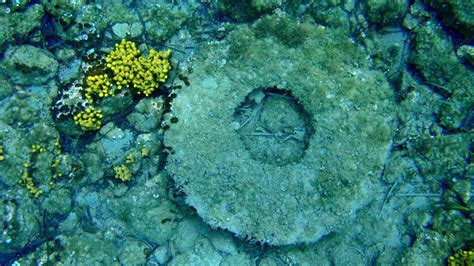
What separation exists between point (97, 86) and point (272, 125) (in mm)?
3022

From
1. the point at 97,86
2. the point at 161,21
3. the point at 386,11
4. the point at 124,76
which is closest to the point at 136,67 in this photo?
the point at 124,76

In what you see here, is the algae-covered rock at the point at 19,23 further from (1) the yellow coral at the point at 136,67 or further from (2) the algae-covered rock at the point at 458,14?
(2) the algae-covered rock at the point at 458,14

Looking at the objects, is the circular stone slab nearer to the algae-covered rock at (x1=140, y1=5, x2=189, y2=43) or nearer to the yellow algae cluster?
the yellow algae cluster

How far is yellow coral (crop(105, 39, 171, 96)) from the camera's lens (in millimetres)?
5691

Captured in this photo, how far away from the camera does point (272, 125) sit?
6094 millimetres

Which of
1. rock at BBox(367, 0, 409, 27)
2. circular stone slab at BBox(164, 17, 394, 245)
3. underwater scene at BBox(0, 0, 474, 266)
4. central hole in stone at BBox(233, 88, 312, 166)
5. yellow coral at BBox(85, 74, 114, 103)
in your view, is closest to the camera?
circular stone slab at BBox(164, 17, 394, 245)

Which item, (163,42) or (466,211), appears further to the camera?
(163,42)

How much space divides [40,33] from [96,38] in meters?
0.96

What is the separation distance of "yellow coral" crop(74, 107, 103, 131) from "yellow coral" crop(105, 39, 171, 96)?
0.59 metres

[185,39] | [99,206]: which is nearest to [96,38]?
[185,39]

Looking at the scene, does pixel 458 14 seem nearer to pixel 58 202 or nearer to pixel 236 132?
pixel 236 132

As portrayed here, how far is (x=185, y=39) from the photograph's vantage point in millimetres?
6242

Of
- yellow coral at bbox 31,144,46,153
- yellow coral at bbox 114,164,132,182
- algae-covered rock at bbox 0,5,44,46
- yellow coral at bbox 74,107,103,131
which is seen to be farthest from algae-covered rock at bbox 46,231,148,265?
algae-covered rock at bbox 0,5,44,46

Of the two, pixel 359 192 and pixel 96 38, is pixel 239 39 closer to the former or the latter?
pixel 96 38
